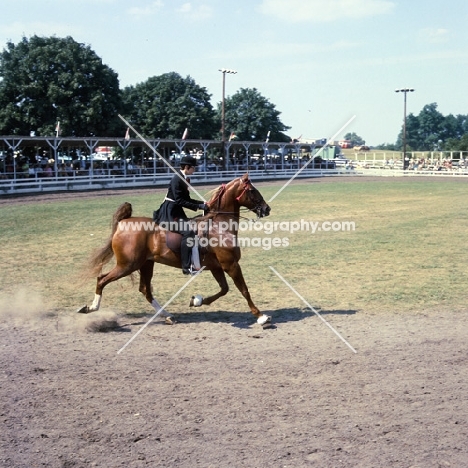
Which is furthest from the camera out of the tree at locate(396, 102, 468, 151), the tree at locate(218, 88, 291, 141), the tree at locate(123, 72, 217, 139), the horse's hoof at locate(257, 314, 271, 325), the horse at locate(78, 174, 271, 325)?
the tree at locate(396, 102, 468, 151)

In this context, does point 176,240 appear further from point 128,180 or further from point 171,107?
point 171,107

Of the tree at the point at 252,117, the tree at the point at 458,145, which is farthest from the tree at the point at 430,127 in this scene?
the tree at the point at 252,117

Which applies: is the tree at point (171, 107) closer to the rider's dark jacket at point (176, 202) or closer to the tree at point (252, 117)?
the tree at point (252, 117)

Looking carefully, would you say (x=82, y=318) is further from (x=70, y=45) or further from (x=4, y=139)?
(x=70, y=45)

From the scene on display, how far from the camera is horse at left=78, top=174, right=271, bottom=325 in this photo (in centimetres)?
843

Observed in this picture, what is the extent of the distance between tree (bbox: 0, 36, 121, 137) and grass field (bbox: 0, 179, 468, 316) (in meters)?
26.7

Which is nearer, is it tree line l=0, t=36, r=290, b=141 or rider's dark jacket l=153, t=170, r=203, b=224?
rider's dark jacket l=153, t=170, r=203, b=224

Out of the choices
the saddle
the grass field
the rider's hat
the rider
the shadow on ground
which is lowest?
the shadow on ground

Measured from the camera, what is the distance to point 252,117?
8031 centimetres

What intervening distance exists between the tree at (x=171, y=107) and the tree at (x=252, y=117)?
9135 mm

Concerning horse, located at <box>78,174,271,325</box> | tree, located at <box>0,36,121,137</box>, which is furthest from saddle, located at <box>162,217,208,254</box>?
tree, located at <box>0,36,121,137</box>

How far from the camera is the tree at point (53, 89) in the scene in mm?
49531

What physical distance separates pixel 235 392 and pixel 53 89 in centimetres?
4804

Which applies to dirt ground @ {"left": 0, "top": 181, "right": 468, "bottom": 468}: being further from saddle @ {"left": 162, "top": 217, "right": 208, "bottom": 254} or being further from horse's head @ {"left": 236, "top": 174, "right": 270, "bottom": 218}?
horse's head @ {"left": 236, "top": 174, "right": 270, "bottom": 218}
